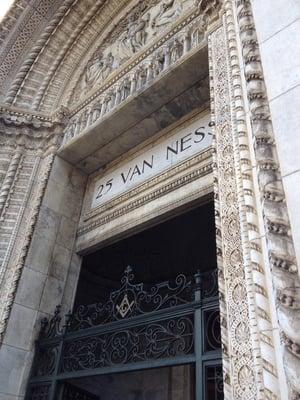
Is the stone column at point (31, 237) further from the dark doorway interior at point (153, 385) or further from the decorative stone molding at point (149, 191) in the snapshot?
the dark doorway interior at point (153, 385)

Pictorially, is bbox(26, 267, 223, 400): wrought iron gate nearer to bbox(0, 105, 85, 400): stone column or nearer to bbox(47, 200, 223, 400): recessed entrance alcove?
bbox(47, 200, 223, 400): recessed entrance alcove

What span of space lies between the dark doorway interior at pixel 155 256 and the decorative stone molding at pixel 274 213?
2.44 metres

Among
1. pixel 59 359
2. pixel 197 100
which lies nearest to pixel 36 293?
pixel 59 359

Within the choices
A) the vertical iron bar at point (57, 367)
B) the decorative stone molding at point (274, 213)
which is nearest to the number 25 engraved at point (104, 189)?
the vertical iron bar at point (57, 367)

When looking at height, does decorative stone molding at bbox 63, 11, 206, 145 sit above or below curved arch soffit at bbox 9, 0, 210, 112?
below

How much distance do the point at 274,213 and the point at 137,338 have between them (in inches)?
67.8

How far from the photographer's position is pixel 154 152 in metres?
4.11

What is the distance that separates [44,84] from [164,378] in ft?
15.2

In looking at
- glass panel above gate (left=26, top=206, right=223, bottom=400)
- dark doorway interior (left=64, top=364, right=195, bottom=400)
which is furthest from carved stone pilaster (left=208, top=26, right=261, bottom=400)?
dark doorway interior (left=64, top=364, right=195, bottom=400)

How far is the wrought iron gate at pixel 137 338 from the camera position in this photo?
2418 mm

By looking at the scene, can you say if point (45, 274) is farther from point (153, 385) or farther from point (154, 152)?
point (153, 385)

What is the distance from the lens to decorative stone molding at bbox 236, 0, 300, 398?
1356 millimetres

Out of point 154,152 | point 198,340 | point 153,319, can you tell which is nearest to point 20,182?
point 154,152

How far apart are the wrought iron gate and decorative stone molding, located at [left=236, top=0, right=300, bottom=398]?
3.15 ft
